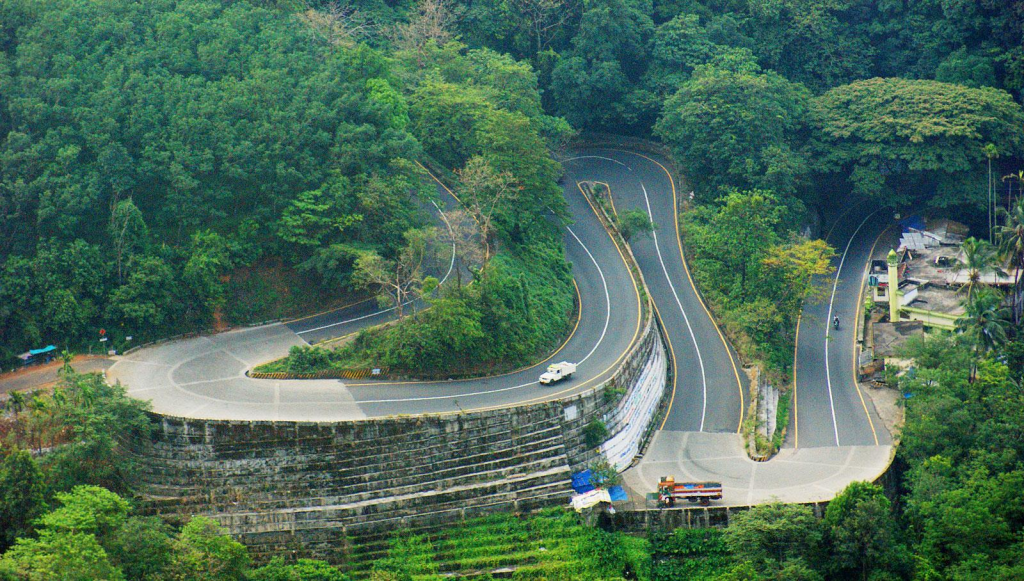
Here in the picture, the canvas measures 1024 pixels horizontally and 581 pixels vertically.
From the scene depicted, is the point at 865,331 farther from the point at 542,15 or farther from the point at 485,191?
the point at 542,15

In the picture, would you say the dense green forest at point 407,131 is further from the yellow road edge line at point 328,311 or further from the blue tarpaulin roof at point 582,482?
the blue tarpaulin roof at point 582,482

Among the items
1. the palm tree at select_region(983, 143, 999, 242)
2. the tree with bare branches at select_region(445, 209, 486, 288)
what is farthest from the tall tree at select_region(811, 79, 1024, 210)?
the tree with bare branches at select_region(445, 209, 486, 288)

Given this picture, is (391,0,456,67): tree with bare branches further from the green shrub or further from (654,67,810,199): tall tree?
the green shrub

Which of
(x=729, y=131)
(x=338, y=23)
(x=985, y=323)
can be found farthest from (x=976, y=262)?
(x=338, y=23)

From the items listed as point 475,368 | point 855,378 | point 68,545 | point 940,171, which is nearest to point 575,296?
point 475,368

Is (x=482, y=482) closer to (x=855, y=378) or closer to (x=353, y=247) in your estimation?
(x=353, y=247)

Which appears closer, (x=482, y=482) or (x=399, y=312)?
(x=482, y=482)
